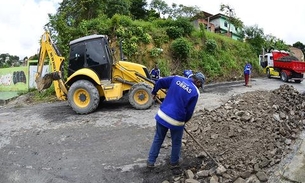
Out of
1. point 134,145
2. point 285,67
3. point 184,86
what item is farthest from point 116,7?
point 184,86

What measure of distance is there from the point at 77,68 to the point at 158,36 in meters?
9.07

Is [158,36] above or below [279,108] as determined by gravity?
above

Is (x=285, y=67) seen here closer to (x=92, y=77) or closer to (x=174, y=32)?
(x=174, y=32)

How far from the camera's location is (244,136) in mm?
5746

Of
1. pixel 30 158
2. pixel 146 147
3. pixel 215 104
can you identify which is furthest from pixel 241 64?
pixel 30 158

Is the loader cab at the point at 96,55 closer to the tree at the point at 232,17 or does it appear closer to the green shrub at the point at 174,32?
the green shrub at the point at 174,32

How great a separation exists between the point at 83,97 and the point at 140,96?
166 centimetres

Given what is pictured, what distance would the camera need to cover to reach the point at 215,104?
890 cm

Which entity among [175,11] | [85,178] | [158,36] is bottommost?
[85,178]

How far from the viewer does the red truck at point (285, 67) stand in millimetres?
17516

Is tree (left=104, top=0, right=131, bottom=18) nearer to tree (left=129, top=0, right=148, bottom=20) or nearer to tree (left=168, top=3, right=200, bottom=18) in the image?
tree (left=129, top=0, right=148, bottom=20)

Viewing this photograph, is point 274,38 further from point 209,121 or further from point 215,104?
point 209,121

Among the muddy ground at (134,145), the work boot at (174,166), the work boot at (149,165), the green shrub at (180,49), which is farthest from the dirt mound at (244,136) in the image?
the green shrub at (180,49)

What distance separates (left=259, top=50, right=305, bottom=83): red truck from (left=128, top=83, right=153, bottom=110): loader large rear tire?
12.6m
